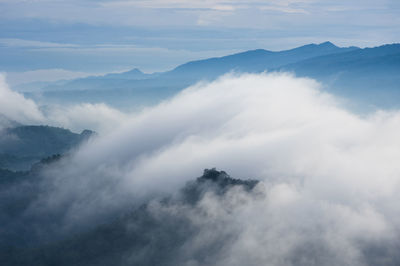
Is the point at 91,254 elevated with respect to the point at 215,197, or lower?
lower

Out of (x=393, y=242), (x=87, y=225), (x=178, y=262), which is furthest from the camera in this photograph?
(x=87, y=225)

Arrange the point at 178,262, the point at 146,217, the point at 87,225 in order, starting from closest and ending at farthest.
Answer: the point at 178,262
the point at 146,217
the point at 87,225

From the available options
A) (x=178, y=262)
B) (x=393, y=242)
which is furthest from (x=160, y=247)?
(x=393, y=242)

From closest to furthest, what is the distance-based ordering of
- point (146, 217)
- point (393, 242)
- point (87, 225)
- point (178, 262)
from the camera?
point (178, 262)
point (393, 242)
point (146, 217)
point (87, 225)

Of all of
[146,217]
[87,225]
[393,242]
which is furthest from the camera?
[87,225]

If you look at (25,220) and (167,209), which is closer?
(167,209)

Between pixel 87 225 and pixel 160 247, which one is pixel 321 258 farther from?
pixel 87 225

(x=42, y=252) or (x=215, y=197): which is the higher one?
(x=215, y=197)

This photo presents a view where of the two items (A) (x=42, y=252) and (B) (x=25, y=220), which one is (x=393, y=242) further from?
(B) (x=25, y=220)

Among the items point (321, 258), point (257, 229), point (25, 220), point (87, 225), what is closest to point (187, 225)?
point (257, 229)
